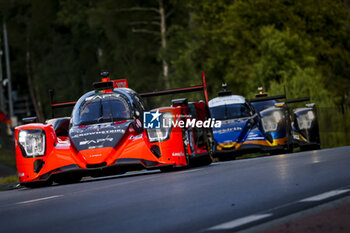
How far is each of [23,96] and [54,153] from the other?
8024 centimetres

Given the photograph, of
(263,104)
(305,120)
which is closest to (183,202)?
(305,120)

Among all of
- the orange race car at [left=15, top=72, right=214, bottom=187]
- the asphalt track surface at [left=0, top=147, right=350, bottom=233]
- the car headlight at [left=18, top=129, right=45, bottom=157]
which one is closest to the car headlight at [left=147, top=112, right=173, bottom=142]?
the orange race car at [left=15, top=72, right=214, bottom=187]

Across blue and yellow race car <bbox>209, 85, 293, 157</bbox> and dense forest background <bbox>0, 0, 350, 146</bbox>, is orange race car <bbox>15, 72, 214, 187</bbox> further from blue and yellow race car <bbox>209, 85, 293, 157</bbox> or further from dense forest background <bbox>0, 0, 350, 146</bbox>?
dense forest background <bbox>0, 0, 350, 146</bbox>

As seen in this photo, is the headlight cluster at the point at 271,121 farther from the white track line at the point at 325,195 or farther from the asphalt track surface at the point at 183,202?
the white track line at the point at 325,195

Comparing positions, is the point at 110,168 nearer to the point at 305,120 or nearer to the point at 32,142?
the point at 32,142

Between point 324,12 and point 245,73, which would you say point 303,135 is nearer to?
point 245,73

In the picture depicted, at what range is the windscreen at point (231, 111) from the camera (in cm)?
2189

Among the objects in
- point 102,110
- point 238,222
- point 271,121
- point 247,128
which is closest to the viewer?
point 238,222

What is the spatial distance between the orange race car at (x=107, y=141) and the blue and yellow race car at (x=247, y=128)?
537cm

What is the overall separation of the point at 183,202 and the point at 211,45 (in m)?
47.1

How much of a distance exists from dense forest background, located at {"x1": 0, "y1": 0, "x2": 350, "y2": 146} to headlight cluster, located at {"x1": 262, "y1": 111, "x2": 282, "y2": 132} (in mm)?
17633

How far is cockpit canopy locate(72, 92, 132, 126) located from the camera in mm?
14750

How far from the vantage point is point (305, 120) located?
24.6m

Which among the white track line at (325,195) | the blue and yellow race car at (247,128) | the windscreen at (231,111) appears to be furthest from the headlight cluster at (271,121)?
the white track line at (325,195)
